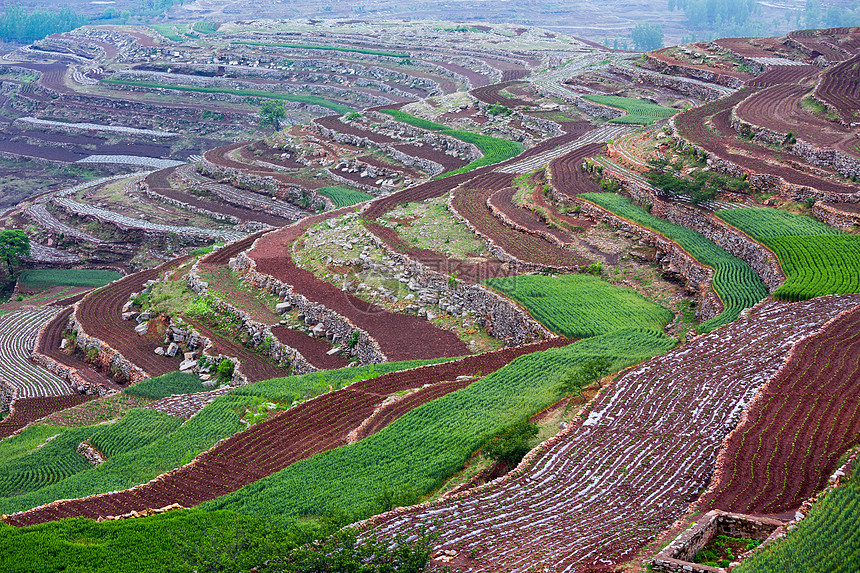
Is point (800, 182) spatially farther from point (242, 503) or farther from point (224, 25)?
point (224, 25)

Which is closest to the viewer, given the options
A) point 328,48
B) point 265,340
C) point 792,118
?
point 265,340

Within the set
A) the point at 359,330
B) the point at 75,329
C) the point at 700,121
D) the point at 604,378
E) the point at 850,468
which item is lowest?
the point at 75,329

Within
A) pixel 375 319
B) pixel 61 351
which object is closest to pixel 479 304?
pixel 375 319

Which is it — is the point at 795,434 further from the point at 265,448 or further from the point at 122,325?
the point at 122,325

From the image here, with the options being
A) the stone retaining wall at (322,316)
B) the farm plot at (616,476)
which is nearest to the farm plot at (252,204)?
the stone retaining wall at (322,316)

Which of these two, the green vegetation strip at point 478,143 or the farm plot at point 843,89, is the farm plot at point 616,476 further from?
the green vegetation strip at point 478,143

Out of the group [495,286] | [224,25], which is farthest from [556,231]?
[224,25]
